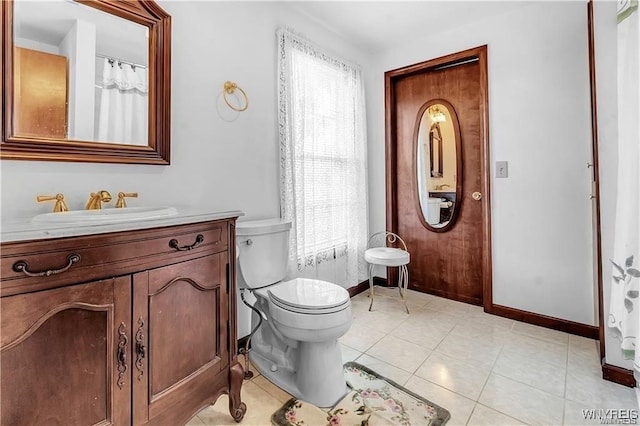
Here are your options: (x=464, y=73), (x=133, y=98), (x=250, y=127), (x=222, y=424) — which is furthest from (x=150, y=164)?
(x=464, y=73)

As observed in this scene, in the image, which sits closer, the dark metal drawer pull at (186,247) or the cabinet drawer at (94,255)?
the cabinet drawer at (94,255)

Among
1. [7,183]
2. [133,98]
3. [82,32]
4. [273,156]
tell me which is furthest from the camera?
[273,156]

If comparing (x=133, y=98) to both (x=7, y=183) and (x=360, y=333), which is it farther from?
A: (x=360, y=333)

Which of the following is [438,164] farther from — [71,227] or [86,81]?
[71,227]

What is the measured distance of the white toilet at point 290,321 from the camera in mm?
1434

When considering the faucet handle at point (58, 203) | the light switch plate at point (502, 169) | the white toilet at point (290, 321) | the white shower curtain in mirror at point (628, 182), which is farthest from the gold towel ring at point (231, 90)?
the light switch plate at point (502, 169)

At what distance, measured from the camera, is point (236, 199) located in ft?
6.11

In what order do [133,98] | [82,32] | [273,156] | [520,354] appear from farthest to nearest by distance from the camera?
1. [273,156]
2. [520,354]
3. [133,98]
4. [82,32]

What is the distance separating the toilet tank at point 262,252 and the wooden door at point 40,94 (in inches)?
34.4

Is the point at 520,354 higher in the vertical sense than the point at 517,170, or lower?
lower

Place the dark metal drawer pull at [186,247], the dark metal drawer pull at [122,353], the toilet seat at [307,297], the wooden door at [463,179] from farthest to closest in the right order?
1. the wooden door at [463,179]
2. the toilet seat at [307,297]
3. the dark metal drawer pull at [186,247]
4. the dark metal drawer pull at [122,353]

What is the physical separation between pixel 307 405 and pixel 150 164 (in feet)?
4.61

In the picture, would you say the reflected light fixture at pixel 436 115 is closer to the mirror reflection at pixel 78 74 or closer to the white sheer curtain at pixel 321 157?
the white sheer curtain at pixel 321 157

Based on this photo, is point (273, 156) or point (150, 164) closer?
point (150, 164)
